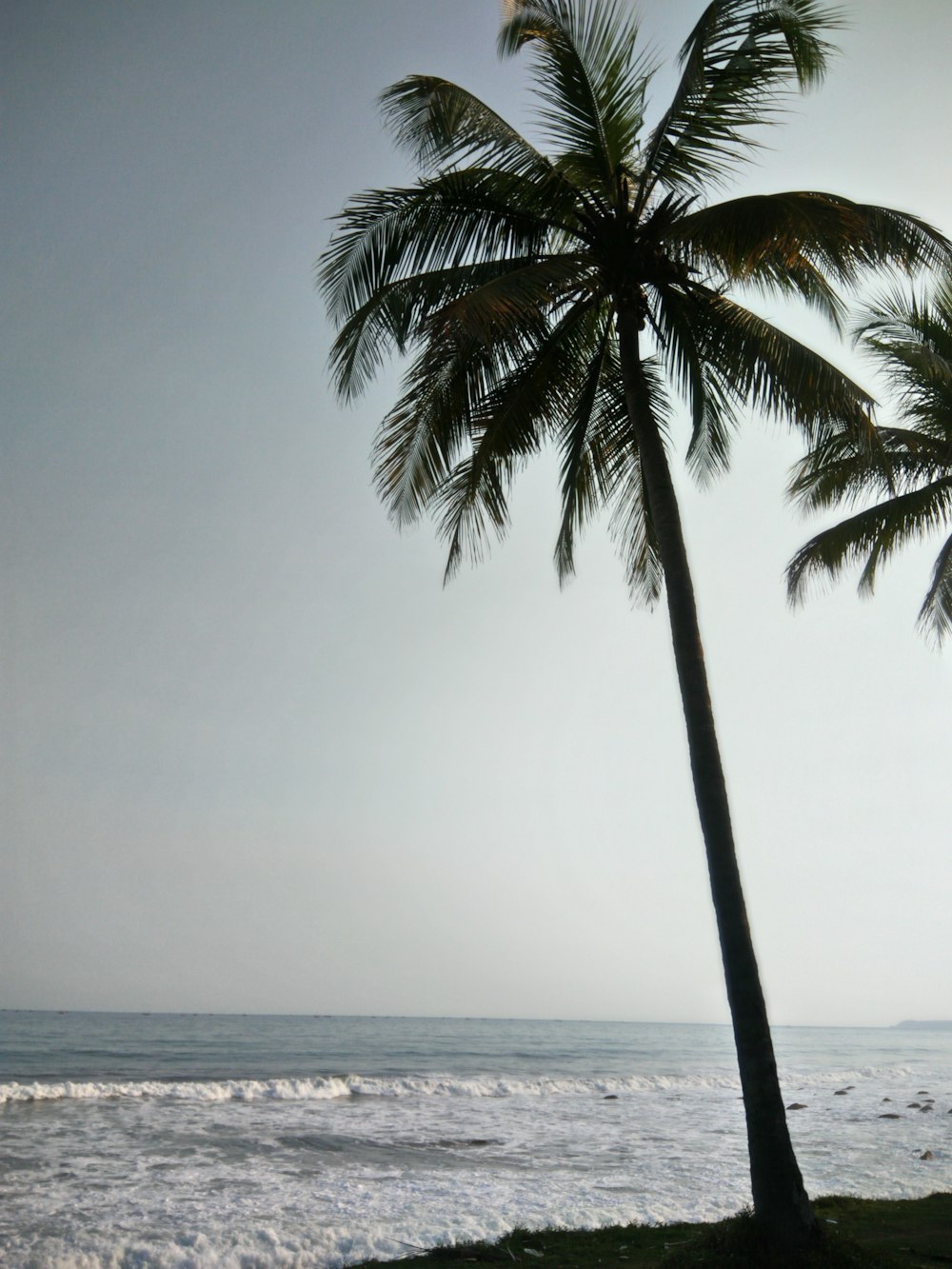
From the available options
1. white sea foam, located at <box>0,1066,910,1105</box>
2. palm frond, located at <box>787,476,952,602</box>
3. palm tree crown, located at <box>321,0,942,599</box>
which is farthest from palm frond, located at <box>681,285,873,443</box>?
white sea foam, located at <box>0,1066,910,1105</box>

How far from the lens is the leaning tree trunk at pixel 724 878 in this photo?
19.0 feet

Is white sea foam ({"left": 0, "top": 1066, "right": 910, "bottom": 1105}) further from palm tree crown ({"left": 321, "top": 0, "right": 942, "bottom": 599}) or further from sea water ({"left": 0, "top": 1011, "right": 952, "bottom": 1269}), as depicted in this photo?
palm tree crown ({"left": 321, "top": 0, "right": 942, "bottom": 599})

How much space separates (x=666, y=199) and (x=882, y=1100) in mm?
24876

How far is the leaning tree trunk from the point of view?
5.79 meters

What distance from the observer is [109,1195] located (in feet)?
33.9

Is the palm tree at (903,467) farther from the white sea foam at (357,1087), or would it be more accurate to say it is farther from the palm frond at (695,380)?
the white sea foam at (357,1087)

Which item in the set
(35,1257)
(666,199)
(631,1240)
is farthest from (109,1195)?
(666,199)

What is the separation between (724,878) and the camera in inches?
253

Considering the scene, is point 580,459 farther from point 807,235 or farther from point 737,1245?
point 737,1245

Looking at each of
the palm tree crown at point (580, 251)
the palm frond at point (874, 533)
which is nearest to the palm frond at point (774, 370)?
the palm tree crown at point (580, 251)

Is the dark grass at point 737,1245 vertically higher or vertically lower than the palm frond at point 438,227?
lower

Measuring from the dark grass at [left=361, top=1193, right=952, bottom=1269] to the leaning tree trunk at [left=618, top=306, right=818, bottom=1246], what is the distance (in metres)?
0.19

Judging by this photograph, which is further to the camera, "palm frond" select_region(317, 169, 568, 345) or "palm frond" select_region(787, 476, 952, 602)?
"palm frond" select_region(787, 476, 952, 602)

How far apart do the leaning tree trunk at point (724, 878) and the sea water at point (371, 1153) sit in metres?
3.79
